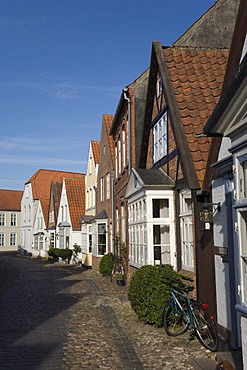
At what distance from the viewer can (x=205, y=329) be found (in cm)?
746

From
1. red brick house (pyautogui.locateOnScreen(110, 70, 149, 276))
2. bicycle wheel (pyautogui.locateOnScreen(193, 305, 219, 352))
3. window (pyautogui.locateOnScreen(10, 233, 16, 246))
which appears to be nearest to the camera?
bicycle wheel (pyautogui.locateOnScreen(193, 305, 219, 352))

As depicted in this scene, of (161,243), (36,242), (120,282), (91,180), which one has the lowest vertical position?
(120,282)

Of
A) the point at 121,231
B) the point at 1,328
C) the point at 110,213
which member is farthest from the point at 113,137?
the point at 1,328

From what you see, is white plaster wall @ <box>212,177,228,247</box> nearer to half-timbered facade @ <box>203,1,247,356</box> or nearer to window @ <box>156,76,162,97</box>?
half-timbered facade @ <box>203,1,247,356</box>

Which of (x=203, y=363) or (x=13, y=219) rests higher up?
(x=13, y=219)

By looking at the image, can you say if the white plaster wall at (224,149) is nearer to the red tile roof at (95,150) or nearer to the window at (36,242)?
the red tile roof at (95,150)

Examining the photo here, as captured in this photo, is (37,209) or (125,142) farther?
(37,209)

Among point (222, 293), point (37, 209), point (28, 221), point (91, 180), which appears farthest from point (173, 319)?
point (28, 221)

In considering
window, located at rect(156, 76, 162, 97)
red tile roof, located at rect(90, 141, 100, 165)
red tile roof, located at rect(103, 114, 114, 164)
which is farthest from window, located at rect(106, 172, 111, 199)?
window, located at rect(156, 76, 162, 97)

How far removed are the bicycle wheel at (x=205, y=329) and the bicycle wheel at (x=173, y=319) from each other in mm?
608

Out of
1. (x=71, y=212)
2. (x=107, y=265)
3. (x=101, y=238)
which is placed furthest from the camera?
(x=71, y=212)

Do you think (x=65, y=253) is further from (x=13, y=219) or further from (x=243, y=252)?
(x=13, y=219)

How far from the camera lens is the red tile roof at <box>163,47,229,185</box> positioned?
9.95 metres

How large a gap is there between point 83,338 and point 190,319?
7.16ft
